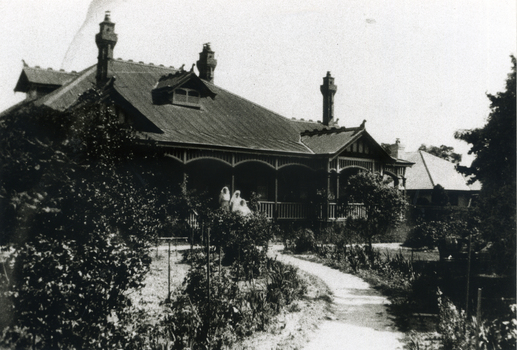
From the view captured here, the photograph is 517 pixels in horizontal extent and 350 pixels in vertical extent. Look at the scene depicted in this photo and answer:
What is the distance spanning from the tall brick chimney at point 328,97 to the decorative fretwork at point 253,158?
11.1 meters

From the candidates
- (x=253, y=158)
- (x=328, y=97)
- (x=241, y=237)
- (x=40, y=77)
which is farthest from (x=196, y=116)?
(x=328, y=97)

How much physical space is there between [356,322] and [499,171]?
509cm

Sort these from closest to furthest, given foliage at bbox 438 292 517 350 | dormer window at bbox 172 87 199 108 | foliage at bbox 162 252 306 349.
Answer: foliage at bbox 438 292 517 350
foliage at bbox 162 252 306 349
dormer window at bbox 172 87 199 108

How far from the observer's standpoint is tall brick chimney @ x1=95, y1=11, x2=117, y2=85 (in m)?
23.4

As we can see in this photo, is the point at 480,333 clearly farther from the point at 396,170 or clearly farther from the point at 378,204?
the point at 396,170

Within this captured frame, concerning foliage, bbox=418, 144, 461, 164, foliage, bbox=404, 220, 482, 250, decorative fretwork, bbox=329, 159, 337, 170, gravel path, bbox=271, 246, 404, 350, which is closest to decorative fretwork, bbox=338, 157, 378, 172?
decorative fretwork, bbox=329, 159, 337, 170

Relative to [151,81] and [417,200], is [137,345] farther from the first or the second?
[417,200]

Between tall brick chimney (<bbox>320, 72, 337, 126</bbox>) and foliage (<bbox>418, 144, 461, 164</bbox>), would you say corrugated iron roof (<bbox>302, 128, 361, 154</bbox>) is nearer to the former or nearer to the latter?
tall brick chimney (<bbox>320, 72, 337, 126</bbox>)

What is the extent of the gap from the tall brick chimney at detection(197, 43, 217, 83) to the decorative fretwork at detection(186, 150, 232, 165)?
9.81 metres

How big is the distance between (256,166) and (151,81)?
7.07m

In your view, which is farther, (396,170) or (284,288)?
(396,170)

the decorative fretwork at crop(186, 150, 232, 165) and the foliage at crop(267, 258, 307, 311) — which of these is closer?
the foliage at crop(267, 258, 307, 311)

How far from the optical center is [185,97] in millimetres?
24000

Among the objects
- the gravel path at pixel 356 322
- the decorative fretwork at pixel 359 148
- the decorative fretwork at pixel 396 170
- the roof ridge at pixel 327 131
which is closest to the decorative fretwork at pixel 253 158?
the decorative fretwork at pixel 359 148
